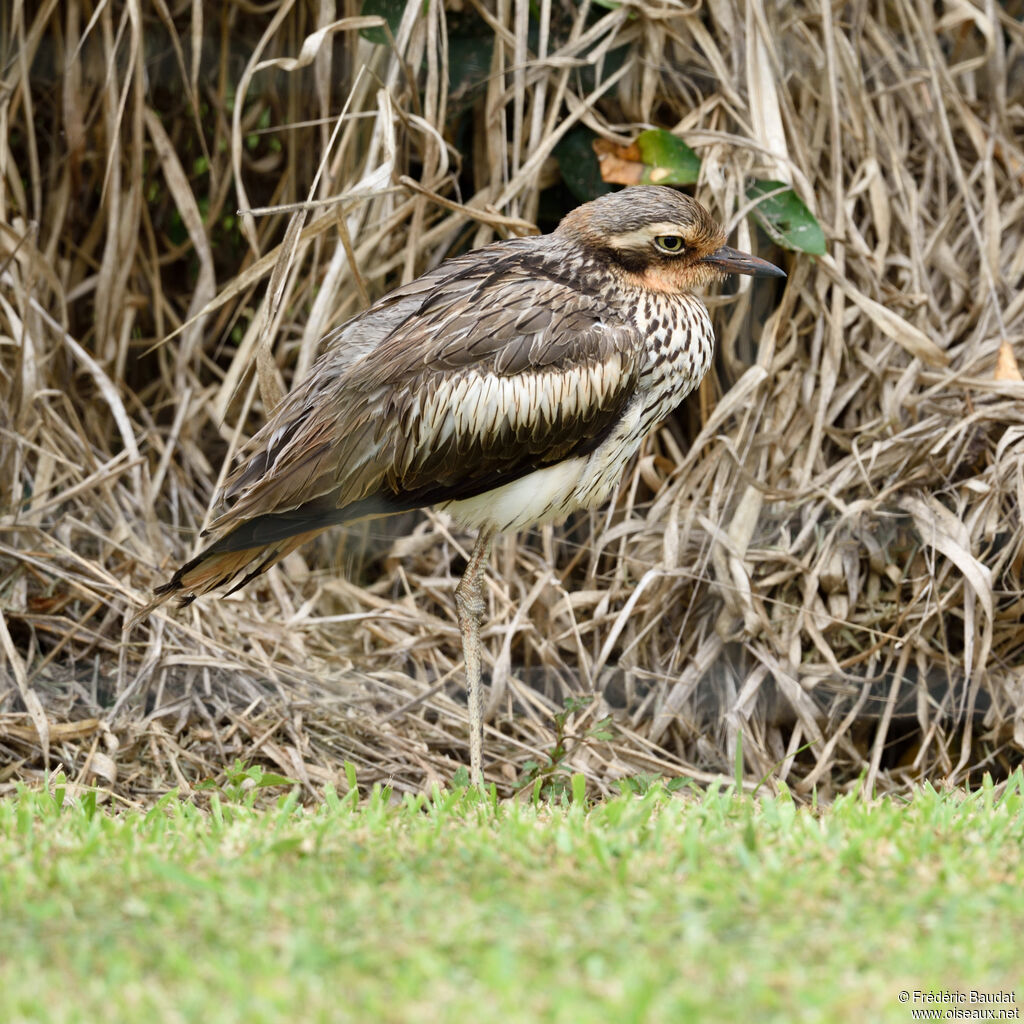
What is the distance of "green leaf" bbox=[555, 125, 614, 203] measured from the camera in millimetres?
4594

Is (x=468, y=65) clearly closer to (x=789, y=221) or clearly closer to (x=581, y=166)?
(x=581, y=166)

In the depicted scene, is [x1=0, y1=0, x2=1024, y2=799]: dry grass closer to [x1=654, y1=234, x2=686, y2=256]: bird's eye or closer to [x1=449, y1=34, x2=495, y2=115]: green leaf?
[x1=449, y1=34, x2=495, y2=115]: green leaf

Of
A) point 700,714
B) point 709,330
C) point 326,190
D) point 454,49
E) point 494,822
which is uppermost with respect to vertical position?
point 454,49

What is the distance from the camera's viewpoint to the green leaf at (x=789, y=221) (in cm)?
432

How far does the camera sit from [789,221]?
438cm

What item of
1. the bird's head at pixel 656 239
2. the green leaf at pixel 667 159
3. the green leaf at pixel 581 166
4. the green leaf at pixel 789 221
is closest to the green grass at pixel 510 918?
the bird's head at pixel 656 239

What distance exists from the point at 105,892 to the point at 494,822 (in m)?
0.87

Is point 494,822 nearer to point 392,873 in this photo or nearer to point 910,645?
point 392,873

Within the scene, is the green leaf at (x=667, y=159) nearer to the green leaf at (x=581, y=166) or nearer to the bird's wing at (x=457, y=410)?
the green leaf at (x=581, y=166)

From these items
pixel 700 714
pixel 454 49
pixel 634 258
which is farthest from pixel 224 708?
pixel 454 49

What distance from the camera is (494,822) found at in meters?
2.63

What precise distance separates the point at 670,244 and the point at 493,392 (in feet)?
2.23

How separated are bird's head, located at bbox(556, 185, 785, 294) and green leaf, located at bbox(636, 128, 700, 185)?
83 centimetres

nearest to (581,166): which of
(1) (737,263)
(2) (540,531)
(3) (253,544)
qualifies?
(1) (737,263)
